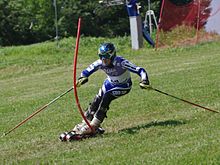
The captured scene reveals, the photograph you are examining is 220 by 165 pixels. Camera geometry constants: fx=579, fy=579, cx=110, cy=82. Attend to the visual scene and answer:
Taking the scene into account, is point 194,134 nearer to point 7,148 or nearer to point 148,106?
point 7,148

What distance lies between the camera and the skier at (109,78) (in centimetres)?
955

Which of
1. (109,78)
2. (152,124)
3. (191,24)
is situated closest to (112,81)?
(109,78)

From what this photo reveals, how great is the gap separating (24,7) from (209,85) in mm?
58369

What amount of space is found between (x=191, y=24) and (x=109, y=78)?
57.8ft

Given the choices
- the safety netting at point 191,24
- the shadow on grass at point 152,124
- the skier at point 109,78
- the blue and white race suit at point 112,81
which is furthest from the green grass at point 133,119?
the safety netting at point 191,24

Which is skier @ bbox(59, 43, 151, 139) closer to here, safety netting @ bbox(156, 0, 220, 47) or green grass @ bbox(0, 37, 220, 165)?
green grass @ bbox(0, 37, 220, 165)

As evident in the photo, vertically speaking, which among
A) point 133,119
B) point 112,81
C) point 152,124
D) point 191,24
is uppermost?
point 112,81

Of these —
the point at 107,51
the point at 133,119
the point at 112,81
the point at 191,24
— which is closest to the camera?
the point at 107,51

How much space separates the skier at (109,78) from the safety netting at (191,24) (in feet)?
56.2

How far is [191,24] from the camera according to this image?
26938mm

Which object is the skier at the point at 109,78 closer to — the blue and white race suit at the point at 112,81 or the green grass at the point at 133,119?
the blue and white race suit at the point at 112,81

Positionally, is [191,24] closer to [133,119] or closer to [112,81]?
[133,119]

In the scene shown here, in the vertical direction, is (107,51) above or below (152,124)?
above

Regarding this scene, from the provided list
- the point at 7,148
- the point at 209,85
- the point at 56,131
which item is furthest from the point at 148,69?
the point at 7,148
